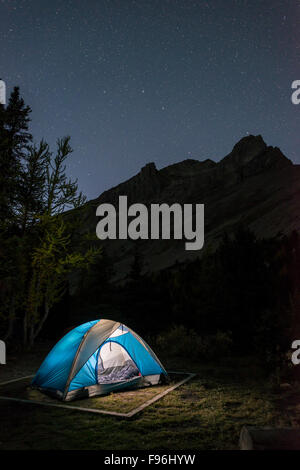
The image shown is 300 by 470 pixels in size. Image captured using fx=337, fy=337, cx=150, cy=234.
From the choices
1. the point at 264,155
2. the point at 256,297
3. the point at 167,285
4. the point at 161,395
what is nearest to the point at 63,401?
the point at 161,395

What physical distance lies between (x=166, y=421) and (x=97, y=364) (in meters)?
2.62

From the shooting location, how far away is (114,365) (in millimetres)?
8258

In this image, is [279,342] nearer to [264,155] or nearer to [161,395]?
[161,395]

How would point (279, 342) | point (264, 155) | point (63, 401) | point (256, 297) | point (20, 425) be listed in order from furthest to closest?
point (264, 155) → point (256, 297) → point (279, 342) → point (63, 401) → point (20, 425)

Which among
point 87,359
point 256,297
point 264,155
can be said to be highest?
point 264,155

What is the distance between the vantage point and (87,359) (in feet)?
24.6

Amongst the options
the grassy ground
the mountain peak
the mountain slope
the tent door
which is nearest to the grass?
the grassy ground

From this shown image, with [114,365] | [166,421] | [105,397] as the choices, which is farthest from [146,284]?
[166,421]

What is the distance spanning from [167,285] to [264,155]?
148745 mm

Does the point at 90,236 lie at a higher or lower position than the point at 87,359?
higher

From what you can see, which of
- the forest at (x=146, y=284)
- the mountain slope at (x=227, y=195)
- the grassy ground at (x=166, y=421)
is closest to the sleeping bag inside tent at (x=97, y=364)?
the grassy ground at (x=166, y=421)

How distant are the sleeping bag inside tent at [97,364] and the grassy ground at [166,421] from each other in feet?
1.34

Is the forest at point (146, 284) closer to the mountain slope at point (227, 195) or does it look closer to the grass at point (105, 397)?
the grass at point (105, 397)

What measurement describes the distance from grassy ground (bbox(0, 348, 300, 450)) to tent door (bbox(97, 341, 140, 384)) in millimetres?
539
